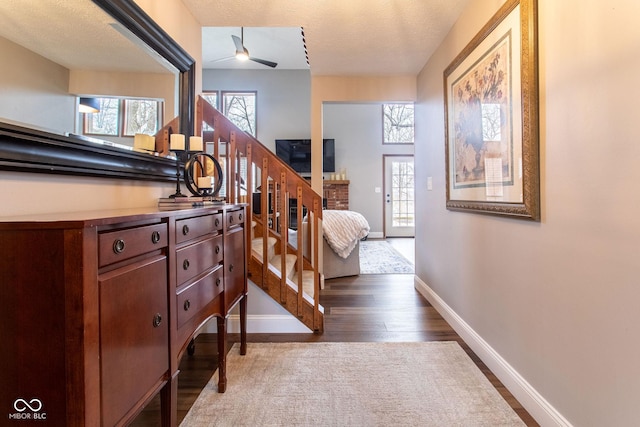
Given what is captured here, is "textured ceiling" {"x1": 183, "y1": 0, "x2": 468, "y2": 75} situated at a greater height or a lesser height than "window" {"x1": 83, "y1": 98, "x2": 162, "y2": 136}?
greater

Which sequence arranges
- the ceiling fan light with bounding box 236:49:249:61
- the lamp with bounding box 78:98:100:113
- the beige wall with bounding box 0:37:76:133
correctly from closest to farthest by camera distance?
the beige wall with bounding box 0:37:76:133 → the lamp with bounding box 78:98:100:113 → the ceiling fan light with bounding box 236:49:249:61

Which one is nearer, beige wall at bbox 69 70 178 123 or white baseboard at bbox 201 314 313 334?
beige wall at bbox 69 70 178 123

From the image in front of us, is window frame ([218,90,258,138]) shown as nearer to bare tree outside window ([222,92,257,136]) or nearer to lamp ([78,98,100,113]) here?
bare tree outside window ([222,92,257,136])

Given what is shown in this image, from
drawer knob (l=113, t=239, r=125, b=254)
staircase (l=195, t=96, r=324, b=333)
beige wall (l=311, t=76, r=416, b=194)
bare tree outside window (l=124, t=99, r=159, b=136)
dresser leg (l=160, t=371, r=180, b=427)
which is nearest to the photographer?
drawer knob (l=113, t=239, r=125, b=254)

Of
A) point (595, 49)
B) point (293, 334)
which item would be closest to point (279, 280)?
point (293, 334)

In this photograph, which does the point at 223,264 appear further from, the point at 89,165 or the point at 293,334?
the point at 293,334

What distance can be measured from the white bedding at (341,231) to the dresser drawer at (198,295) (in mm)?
2200

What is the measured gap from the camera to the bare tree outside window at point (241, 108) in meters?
6.62

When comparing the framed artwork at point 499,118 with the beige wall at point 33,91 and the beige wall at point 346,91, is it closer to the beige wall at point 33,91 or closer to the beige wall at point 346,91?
the beige wall at point 346,91

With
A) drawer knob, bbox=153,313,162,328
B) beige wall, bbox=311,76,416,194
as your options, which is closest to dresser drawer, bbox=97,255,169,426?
drawer knob, bbox=153,313,162,328

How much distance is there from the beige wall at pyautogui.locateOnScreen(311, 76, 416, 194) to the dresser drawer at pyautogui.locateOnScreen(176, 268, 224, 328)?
1910 millimetres

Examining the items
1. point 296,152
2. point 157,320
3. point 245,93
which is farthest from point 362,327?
point 245,93

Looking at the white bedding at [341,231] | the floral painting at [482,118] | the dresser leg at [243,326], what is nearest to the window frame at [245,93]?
the white bedding at [341,231]

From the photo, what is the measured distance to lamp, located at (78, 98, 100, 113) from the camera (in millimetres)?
1202
